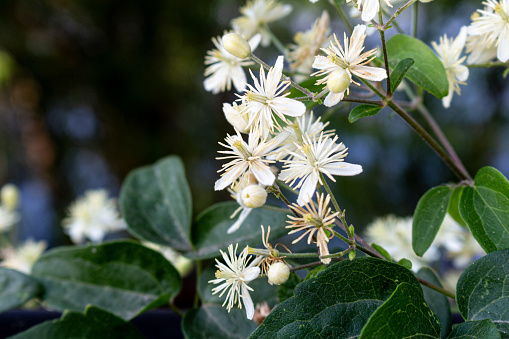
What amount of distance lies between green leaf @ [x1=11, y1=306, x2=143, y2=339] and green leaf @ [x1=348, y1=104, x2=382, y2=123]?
224mm

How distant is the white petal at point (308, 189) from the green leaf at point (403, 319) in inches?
2.3

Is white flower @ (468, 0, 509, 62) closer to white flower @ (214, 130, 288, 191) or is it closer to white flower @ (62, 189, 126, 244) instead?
white flower @ (214, 130, 288, 191)

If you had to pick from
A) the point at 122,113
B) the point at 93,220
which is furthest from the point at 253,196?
the point at 122,113

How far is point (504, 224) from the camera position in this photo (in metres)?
0.25

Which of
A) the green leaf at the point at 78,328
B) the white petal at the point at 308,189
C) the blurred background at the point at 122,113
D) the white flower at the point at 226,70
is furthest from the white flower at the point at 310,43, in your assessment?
the blurred background at the point at 122,113

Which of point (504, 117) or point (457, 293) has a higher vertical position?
point (457, 293)

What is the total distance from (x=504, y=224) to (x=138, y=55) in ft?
4.32

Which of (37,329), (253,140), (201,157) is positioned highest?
(253,140)

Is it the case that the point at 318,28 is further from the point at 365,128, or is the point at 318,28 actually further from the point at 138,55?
the point at 138,55

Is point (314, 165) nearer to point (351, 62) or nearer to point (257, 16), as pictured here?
point (351, 62)

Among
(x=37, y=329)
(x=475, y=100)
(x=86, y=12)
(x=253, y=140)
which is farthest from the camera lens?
(x=86, y=12)

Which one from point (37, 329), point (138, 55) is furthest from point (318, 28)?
point (138, 55)

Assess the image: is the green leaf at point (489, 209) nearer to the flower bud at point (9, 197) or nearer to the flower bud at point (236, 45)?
the flower bud at point (236, 45)

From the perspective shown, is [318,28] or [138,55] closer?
[318,28]
